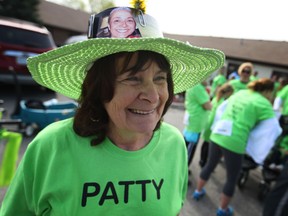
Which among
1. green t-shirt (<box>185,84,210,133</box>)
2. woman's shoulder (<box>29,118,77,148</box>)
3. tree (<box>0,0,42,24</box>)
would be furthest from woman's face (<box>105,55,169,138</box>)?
tree (<box>0,0,42,24</box>)

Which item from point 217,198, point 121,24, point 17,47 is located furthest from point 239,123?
point 17,47

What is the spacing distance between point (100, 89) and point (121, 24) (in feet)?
1.04

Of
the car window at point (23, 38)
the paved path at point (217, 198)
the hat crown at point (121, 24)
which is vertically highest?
the hat crown at point (121, 24)

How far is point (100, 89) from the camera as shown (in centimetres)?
126

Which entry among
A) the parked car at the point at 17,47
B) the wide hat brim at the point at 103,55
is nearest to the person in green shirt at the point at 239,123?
the wide hat brim at the point at 103,55

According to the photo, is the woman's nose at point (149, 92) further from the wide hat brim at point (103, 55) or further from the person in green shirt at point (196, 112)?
the person in green shirt at point (196, 112)

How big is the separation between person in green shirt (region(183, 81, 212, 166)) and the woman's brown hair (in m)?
2.84

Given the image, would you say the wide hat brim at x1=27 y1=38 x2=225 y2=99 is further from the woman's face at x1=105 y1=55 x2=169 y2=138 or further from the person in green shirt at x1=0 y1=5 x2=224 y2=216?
the woman's face at x1=105 y1=55 x2=169 y2=138

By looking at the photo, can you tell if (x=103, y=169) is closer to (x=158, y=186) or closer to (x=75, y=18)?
(x=158, y=186)

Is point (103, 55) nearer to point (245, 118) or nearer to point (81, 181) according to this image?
point (81, 181)

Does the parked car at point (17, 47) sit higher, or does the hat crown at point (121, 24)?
the hat crown at point (121, 24)

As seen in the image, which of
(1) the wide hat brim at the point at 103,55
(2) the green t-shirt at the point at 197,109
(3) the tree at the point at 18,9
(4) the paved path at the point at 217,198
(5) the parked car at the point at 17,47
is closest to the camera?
(1) the wide hat brim at the point at 103,55

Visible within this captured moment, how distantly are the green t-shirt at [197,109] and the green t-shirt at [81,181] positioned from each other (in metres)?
2.97

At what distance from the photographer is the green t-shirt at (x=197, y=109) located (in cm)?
420
